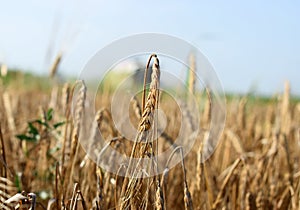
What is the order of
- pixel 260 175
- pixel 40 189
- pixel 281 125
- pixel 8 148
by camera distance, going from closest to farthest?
pixel 260 175 → pixel 40 189 → pixel 8 148 → pixel 281 125

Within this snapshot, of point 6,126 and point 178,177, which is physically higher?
point 6,126

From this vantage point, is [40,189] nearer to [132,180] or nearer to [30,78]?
[132,180]

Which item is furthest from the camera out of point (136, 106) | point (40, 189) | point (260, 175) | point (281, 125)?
point (281, 125)

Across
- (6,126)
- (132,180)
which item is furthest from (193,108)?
(132,180)

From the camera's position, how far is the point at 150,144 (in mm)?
629

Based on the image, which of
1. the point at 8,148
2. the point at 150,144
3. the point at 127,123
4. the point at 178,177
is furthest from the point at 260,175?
the point at 8,148

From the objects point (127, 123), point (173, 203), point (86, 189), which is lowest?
point (173, 203)

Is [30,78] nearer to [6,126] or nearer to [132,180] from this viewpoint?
[6,126]

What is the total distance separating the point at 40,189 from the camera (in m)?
1.32

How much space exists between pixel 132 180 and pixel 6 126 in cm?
115

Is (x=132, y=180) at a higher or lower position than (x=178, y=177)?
higher

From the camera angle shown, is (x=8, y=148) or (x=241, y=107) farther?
(x=241, y=107)

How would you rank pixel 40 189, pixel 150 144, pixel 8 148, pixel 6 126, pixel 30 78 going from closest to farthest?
Answer: 1. pixel 150 144
2. pixel 40 189
3. pixel 8 148
4. pixel 6 126
5. pixel 30 78

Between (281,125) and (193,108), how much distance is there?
455 millimetres
